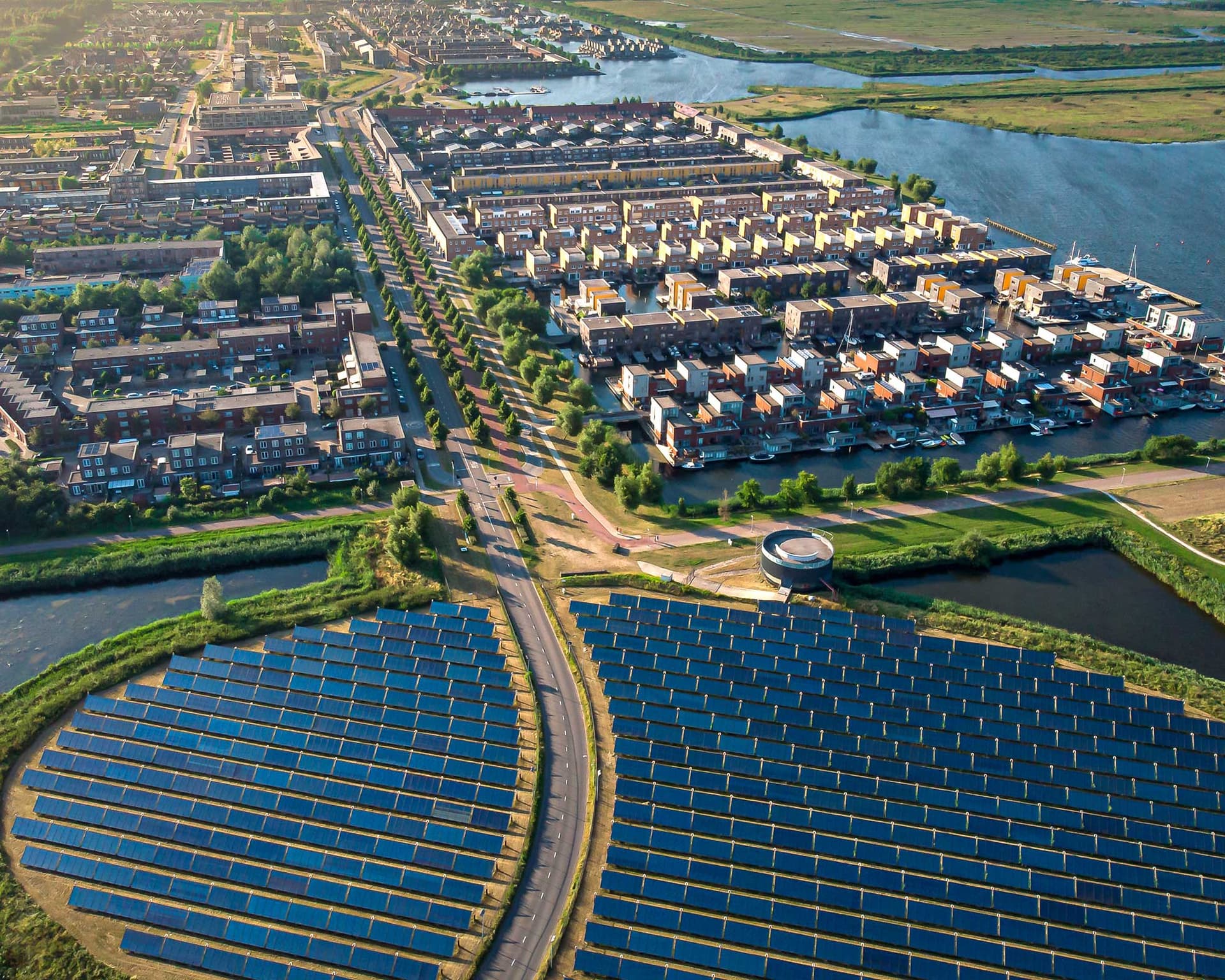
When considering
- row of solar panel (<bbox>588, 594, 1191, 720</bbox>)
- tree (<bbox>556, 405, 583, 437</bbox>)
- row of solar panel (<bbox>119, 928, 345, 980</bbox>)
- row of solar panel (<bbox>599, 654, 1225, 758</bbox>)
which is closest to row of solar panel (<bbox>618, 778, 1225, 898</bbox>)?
row of solar panel (<bbox>599, 654, 1225, 758</bbox>)

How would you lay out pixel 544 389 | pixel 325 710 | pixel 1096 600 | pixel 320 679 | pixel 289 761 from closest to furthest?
pixel 289 761 < pixel 325 710 < pixel 320 679 < pixel 1096 600 < pixel 544 389

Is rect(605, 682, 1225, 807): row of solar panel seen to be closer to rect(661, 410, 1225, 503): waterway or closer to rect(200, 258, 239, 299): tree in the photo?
rect(661, 410, 1225, 503): waterway

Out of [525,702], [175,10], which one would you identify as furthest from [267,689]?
[175,10]

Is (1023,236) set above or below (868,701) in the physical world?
above

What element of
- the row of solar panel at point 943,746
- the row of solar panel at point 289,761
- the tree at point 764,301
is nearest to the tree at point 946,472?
the row of solar panel at point 943,746

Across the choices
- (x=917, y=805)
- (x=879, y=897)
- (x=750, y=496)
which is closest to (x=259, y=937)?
(x=879, y=897)

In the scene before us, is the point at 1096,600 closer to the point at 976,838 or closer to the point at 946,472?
the point at 946,472

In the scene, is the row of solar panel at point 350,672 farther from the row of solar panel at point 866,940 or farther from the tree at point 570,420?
the tree at point 570,420
